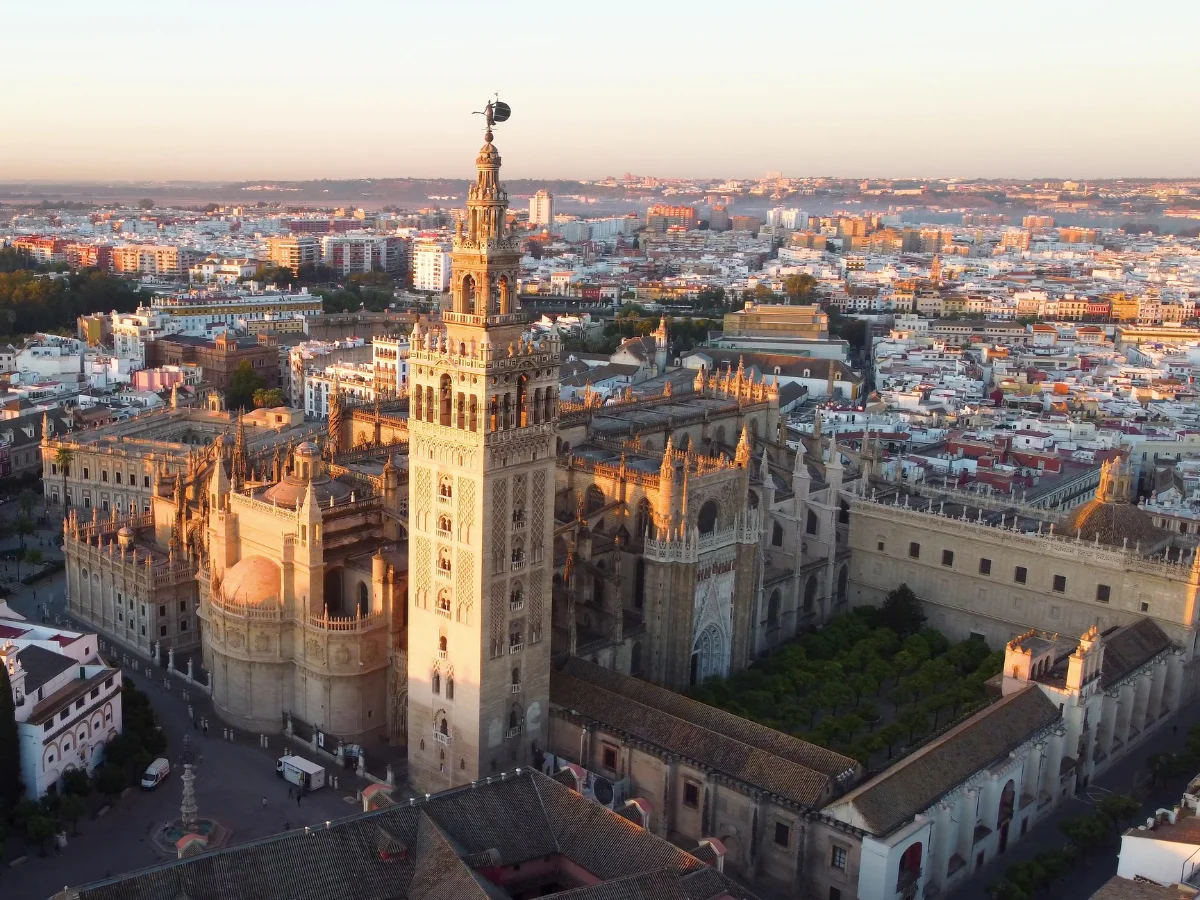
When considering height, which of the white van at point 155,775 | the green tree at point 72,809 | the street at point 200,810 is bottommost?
the street at point 200,810

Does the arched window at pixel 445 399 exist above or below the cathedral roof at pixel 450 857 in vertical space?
above

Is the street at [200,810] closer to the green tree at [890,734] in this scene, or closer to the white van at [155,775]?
the white van at [155,775]

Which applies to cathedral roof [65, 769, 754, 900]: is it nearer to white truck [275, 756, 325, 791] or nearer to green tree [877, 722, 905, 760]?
white truck [275, 756, 325, 791]

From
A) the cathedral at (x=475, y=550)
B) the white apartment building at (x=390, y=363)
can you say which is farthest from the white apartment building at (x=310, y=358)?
the cathedral at (x=475, y=550)

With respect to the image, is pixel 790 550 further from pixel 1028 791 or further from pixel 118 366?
pixel 118 366

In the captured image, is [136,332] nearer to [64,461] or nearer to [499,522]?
[64,461]

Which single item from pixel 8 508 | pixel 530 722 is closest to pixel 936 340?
pixel 8 508

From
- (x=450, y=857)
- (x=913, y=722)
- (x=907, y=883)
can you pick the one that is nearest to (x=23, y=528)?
(x=450, y=857)

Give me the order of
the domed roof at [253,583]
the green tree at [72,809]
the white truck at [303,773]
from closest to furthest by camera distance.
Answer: the green tree at [72,809] → the white truck at [303,773] → the domed roof at [253,583]
